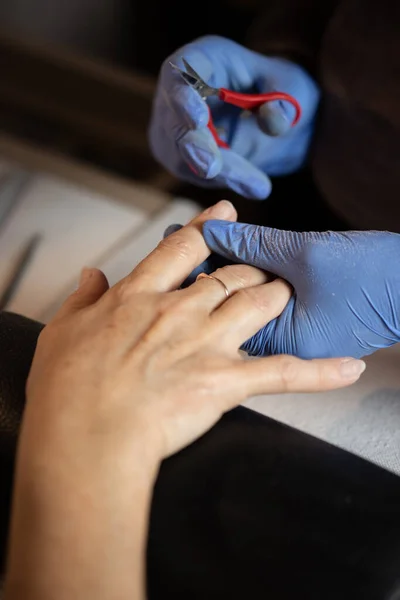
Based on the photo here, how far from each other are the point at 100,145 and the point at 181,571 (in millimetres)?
1548

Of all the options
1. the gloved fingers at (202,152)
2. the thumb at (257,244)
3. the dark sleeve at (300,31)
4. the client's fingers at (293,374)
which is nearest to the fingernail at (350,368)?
the client's fingers at (293,374)

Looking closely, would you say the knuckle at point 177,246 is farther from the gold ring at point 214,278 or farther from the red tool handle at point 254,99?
the red tool handle at point 254,99

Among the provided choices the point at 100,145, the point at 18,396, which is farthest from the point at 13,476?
the point at 100,145

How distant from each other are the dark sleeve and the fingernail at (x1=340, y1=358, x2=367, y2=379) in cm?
57

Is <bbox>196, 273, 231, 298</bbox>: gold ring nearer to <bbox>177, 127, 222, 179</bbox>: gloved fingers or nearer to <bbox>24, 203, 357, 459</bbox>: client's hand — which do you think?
<bbox>24, 203, 357, 459</bbox>: client's hand

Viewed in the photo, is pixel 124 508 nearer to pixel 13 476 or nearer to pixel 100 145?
pixel 13 476

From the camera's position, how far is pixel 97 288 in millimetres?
653

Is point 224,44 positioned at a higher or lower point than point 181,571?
higher

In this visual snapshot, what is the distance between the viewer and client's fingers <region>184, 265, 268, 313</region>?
1.99 feet

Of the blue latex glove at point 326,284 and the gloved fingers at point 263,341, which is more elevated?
the blue latex glove at point 326,284

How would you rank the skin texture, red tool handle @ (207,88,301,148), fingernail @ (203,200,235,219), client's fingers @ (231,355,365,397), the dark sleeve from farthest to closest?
1. the dark sleeve
2. red tool handle @ (207,88,301,148)
3. fingernail @ (203,200,235,219)
4. client's fingers @ (231,355,365,397)
5. the skin texture

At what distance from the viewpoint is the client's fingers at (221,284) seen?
608mm

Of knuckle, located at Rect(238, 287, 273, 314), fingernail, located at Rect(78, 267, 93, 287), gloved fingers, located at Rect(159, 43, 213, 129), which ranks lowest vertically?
fingernail, located at Rect(78, 267, 93, 287)

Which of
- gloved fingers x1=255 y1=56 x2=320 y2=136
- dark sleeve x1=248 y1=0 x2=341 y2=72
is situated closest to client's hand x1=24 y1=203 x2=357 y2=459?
gloved fingers x1=255 y1=56 x2=320 y2=136
